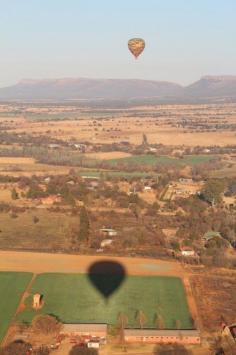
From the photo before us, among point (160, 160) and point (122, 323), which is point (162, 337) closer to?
point (122, 323)

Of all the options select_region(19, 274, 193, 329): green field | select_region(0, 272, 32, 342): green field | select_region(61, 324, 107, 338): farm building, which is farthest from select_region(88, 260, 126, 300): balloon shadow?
select_region(61, 324, 107, 338): farm building

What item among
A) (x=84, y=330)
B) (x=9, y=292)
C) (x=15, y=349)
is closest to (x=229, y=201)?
(x=9, y=292)

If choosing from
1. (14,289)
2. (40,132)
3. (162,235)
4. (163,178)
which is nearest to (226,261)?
(162,235)

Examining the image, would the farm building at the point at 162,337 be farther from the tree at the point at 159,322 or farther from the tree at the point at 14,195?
the tree at the point at 14,195

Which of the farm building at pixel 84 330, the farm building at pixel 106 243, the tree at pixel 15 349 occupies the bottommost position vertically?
the farm building at pixel 106 243

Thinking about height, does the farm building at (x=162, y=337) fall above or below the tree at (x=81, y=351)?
below

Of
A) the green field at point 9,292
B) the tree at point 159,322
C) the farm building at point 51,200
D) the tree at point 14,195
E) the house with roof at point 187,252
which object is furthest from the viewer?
the tree at point 14,195

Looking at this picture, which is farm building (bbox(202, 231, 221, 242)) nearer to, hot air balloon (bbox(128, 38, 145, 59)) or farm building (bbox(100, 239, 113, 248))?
farm building (bbox(100, 239, 113, 248))

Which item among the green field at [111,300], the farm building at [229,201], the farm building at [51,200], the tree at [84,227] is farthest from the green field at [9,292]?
the farm building at [229,201]
